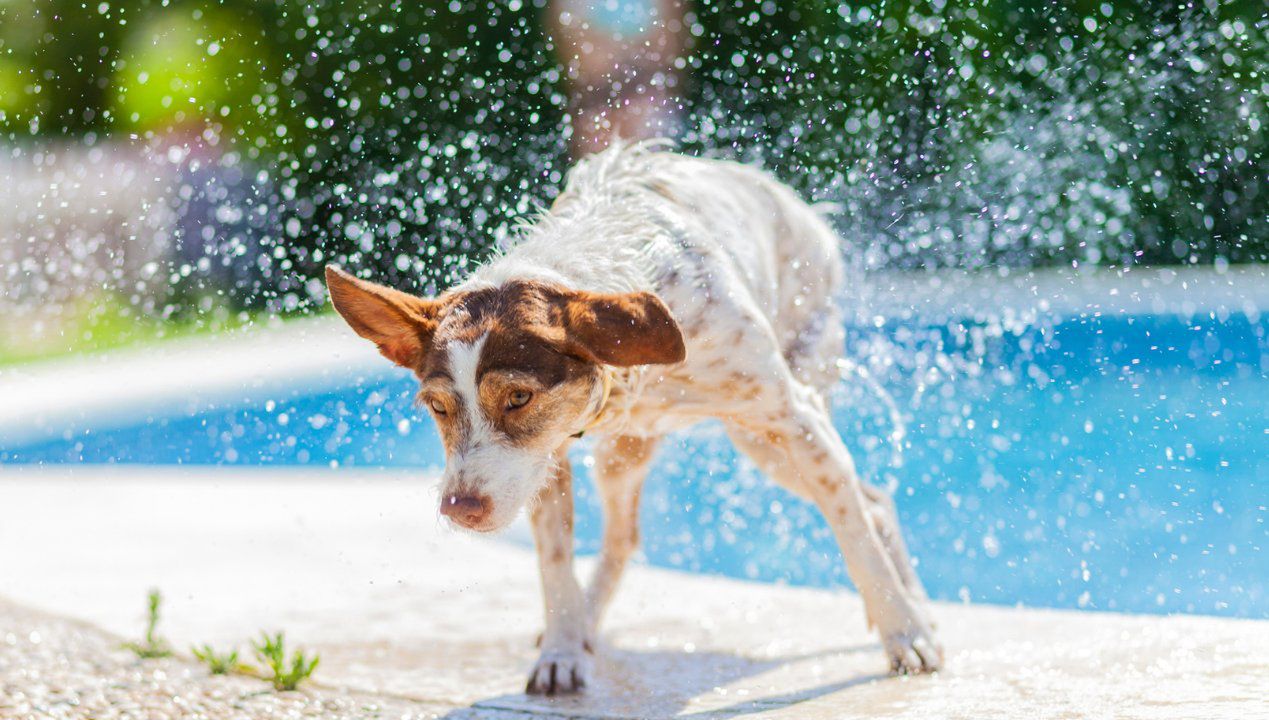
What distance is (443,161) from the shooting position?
44.0 ft

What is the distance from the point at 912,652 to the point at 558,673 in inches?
39.1

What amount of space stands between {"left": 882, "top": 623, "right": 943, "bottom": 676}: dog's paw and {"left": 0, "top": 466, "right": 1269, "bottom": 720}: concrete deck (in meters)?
0.06

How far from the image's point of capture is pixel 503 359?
118 inches

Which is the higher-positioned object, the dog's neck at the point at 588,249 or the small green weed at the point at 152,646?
the dog's neck at the point at 588,249

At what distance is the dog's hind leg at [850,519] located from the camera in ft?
12.5

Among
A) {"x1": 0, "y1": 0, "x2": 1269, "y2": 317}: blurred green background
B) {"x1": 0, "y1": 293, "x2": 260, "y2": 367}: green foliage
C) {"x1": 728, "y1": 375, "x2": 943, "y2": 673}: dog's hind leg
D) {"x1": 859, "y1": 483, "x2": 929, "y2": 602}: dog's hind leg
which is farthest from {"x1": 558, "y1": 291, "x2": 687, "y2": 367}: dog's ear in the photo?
{"x1": 0, "y1": 293, "x2": 260, "y2": 367}: green foliage

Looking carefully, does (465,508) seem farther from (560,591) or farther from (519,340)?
(560,591)

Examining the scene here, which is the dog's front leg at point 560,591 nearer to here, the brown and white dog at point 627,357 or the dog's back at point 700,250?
the brown and white dog at point 627,357

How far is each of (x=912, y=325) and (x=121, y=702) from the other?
906 cm

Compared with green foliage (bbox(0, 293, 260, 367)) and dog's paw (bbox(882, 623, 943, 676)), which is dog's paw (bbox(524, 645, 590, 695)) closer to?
dog's paw (bbox(882, 623, 943, 676))

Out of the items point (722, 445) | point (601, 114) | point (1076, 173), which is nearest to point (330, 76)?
point (601, 114)

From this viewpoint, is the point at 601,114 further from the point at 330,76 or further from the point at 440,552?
the point at 440,552

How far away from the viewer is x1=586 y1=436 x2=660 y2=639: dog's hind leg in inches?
A: 173

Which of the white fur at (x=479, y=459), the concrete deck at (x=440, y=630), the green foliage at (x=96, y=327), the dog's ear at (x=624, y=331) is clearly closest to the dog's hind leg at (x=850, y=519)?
the concrete deck at (x=440, y=630)
